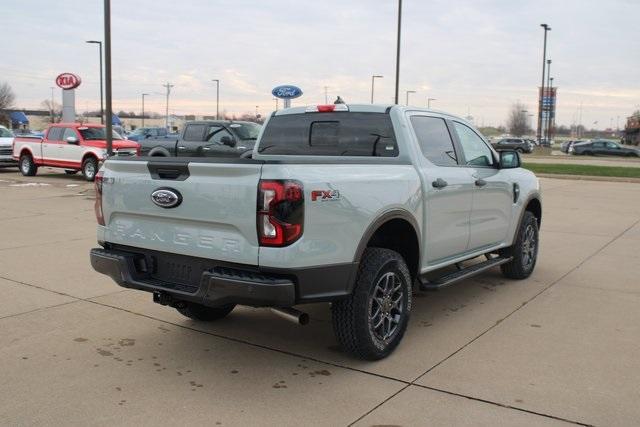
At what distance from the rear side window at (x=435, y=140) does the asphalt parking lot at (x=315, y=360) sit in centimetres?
143

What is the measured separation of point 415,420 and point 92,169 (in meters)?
17.5

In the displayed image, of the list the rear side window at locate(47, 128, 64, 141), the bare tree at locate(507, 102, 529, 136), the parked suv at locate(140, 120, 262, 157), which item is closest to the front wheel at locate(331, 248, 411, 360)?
the parked suv at locate(140, 120, 262, 157)

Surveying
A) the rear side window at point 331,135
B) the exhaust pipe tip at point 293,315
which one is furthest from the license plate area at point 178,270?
the rear side window at point 331,135

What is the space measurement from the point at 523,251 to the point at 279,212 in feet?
13.7

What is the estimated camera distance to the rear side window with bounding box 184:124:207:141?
16875 millimetres

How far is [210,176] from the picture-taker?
12.9 feet

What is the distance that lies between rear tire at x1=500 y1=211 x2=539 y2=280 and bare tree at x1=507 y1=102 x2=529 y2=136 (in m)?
118

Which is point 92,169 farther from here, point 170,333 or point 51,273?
point 170,333

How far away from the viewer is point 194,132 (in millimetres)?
17078

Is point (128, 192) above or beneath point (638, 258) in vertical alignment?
above

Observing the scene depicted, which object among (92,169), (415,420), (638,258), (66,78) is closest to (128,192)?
(415,420)

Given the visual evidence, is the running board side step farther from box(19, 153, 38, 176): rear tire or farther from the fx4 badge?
box(19, 153, 38, 176): rear tire

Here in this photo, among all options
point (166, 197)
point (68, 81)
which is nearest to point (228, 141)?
point (166, 197)

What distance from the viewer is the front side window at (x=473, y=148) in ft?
19.4
